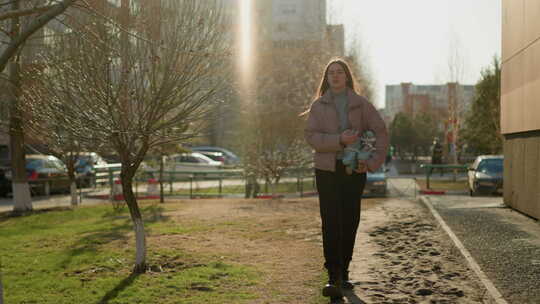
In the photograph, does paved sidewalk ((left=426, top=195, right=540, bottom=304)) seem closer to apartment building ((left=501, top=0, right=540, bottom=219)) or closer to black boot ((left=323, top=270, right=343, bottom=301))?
apartment building ((left=501, top=0, right=540, bottom=219))

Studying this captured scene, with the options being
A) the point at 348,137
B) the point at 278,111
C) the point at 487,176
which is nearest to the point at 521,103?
the point at 348,137

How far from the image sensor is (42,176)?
23.2 metres

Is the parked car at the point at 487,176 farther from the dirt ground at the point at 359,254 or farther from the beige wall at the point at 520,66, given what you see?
the dirt ground at the point at 359,254

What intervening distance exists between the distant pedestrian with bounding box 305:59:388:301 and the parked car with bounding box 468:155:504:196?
14131mm

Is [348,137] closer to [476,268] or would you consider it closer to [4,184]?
[476,268]

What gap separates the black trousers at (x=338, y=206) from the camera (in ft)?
16.6

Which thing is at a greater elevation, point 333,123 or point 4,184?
point 333,123

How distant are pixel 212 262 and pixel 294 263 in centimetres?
94

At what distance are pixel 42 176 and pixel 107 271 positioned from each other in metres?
17.9

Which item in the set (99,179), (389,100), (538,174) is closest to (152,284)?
(538,174)

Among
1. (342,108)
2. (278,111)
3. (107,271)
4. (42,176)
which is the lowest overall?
(107,271)

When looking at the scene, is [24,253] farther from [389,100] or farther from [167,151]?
[389,100]

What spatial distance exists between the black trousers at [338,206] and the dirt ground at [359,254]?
0.43 metres

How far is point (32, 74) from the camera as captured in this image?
7902 millimetres
